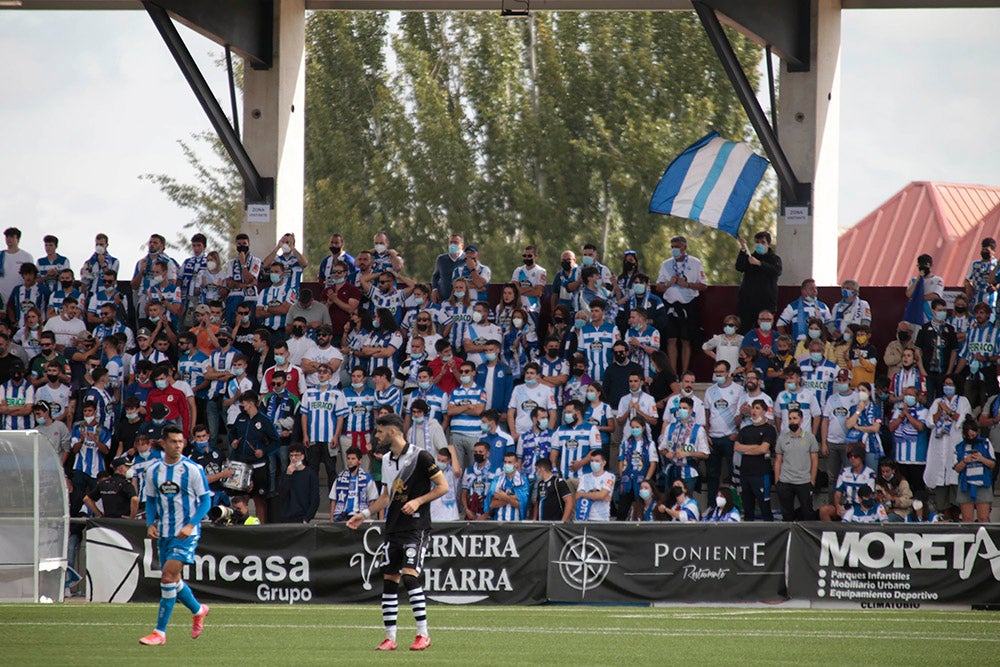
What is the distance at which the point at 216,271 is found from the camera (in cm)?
2395

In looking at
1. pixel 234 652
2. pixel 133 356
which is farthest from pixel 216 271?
pixel 234 652

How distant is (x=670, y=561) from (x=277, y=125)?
12.6 meters

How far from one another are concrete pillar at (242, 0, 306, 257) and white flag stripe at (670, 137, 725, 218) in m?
7.65

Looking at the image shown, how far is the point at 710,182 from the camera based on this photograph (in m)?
22.3

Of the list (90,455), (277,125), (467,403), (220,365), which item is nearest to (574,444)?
(467,403)

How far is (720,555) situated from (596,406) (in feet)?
11.9

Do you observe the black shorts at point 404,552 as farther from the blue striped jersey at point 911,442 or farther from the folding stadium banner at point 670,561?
the blue striped jersey at point 911,442

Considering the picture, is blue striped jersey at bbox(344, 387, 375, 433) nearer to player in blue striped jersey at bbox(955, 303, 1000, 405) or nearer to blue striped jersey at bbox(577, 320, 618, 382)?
blue striped jersey at bbox(577, 320, 618, 382)

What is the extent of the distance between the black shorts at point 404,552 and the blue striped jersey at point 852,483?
355 inches

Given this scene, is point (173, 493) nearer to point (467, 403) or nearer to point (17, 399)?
point (467, 403)

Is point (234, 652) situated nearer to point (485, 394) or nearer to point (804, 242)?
point (485, 394)

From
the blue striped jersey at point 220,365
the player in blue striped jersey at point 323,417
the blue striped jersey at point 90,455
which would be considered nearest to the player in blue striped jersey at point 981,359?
the player in blue striped jersey at point 323,417

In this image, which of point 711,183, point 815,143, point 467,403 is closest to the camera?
point 467,403

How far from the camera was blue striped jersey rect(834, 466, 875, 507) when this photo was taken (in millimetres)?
19391
